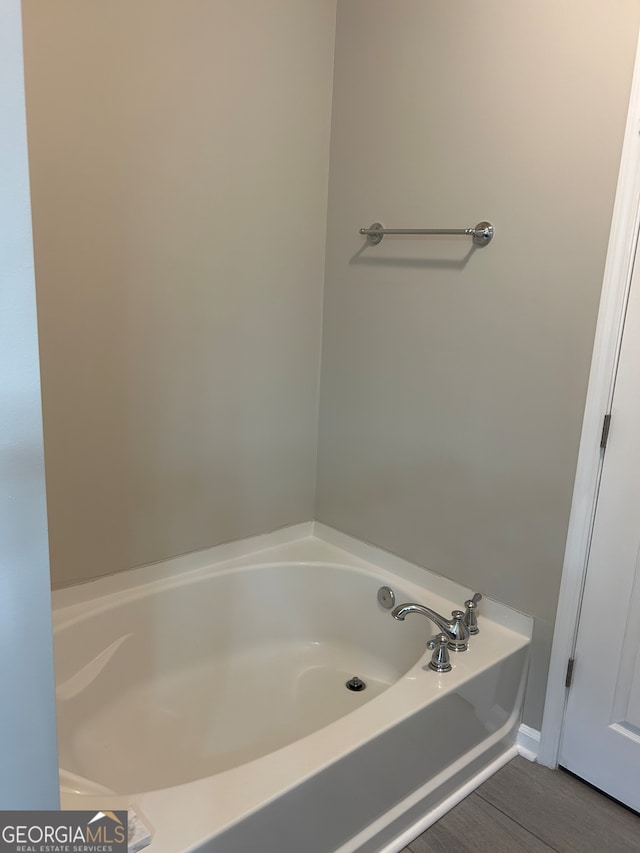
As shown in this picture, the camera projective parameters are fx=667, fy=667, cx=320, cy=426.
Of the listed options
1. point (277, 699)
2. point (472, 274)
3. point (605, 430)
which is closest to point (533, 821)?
point (277, 699)

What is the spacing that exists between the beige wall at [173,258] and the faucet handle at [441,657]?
34.2 inches

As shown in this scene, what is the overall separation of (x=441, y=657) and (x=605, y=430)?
76 cm

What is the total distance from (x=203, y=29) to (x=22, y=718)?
188 cm

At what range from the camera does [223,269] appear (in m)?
2.15

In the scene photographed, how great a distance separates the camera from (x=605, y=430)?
176 cm

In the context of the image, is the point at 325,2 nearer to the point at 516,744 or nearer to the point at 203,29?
the point at 203,29

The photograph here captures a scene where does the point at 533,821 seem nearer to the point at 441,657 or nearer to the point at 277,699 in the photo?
the point at 441,657

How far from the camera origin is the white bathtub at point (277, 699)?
141 cm

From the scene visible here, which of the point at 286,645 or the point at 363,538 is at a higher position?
the point at 363,538

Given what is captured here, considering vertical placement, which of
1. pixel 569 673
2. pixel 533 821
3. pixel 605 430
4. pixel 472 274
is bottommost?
pixel 533 821

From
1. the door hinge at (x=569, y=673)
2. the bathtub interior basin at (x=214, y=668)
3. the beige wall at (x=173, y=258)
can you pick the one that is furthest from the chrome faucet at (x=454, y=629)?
the beige wall at (x=173, y=258)

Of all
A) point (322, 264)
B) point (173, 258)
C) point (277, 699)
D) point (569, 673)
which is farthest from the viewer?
point (322, 264)

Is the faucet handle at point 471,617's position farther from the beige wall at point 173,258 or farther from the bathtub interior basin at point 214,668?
the beige wall at point 173,258

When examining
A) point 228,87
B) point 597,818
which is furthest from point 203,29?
point 597,818
